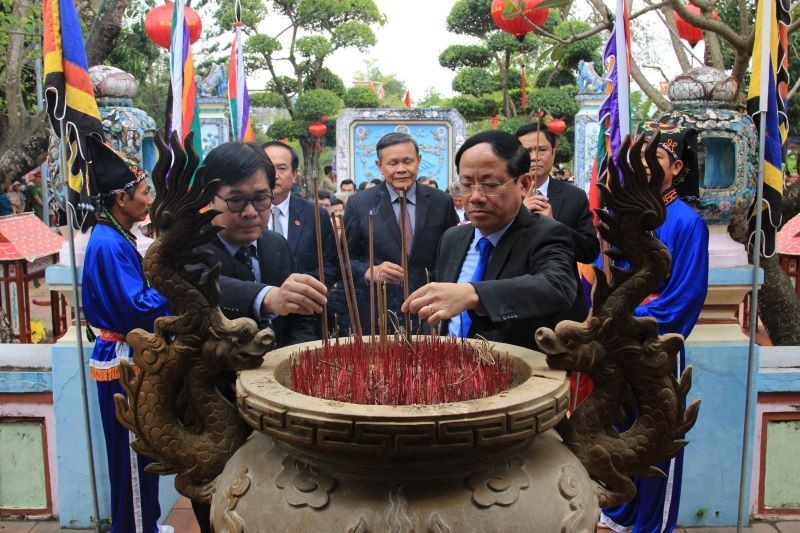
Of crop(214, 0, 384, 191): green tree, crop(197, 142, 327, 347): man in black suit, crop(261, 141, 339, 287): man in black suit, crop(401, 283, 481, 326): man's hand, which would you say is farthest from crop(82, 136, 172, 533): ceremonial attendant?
crop(214, 0, 384, 191): green tree

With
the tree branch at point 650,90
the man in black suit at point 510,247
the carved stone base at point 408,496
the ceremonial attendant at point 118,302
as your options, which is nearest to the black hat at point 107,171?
the ceremonial attendant at point 118,302

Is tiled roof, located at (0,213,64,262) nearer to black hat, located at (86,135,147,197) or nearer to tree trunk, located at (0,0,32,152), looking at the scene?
tree trunk, located at (0,0,32,152)

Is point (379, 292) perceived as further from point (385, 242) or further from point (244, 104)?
point (244, 104)

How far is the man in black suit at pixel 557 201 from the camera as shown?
3.22 m

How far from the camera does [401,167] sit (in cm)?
372

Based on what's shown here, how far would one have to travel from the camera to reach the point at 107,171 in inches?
118

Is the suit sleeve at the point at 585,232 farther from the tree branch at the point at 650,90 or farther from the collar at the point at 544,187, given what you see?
the tree branch at the point at 650,90

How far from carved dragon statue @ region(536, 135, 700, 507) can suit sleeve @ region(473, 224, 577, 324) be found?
225mm

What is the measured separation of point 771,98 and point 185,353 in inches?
95.9

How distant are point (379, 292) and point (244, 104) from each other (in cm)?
429

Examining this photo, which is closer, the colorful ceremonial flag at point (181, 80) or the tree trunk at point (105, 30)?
the colorful ceremonial flag at point (181, 80)

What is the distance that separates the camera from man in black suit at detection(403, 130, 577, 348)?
203cm

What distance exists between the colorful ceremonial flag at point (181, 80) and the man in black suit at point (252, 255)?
156cm

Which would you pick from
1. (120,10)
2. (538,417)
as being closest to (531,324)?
(538,417)
